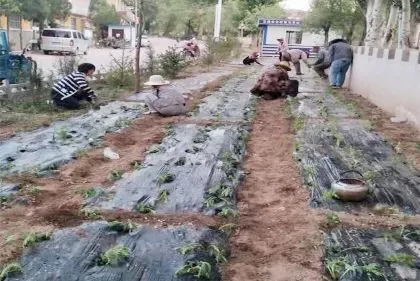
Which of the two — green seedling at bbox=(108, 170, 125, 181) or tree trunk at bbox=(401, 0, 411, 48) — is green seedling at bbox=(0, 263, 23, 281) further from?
tree trunk at bbox=(401, 0, 411, 48)

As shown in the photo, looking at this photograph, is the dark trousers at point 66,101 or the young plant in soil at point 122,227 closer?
the young plant in soil at point 122,227

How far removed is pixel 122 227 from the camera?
12.4ft

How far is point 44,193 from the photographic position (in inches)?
187

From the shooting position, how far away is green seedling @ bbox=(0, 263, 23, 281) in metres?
3.04

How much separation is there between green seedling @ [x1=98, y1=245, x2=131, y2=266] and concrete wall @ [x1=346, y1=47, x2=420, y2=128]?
6.67m

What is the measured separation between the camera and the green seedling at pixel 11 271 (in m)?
3.04

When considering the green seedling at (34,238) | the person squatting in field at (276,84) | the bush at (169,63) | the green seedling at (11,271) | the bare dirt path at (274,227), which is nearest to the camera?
the green seedling at (11,271)

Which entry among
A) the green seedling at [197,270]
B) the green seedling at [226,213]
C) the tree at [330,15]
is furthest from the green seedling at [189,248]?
the tree at [330,15]

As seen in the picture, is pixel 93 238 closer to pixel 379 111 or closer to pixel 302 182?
pixel 302 182

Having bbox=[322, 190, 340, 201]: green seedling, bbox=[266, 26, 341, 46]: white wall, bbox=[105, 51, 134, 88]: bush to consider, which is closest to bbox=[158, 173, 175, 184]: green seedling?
bbox=[322, 190, 340, 201]: green seedling

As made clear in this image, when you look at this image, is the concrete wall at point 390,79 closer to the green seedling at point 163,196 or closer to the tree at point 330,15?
the green seedling at point 163,196

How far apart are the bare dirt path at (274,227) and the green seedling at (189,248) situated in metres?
0.25

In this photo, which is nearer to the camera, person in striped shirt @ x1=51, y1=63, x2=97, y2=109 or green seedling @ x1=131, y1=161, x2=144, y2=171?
green seedling @ x1=131, y1=161, x2=144, y2=171

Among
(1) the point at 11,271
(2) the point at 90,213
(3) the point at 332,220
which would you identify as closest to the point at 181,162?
(2) the point at 90,213
